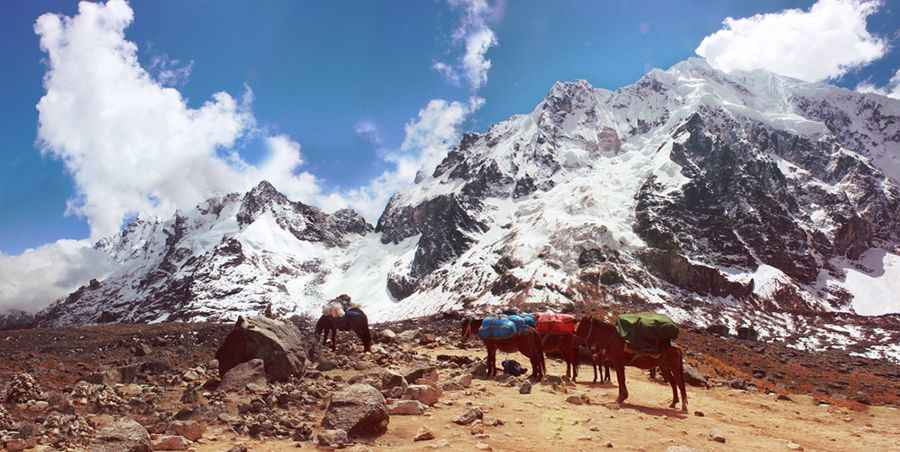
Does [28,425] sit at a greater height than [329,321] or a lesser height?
lesser

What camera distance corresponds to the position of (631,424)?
1353cm

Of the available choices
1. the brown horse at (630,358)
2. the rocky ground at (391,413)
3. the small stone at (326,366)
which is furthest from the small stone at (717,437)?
the small stone at (326,366)

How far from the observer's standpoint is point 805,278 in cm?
18775

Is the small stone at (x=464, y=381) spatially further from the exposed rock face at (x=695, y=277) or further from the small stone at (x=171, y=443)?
the exposed rock face at (x=695, y=277)

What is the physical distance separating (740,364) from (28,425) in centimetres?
4136

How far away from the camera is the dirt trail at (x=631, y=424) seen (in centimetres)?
1128

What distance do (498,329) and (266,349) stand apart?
8536 mm

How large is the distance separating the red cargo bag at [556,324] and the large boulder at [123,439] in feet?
56.9

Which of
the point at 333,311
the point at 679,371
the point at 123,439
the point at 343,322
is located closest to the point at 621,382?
the point at 679,371

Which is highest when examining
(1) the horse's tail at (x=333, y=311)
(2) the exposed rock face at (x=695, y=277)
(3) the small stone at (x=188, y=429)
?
(2) the exposed rock face at (x=695, y=277)

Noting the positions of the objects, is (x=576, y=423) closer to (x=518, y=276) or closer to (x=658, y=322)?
(x=658, y=322)

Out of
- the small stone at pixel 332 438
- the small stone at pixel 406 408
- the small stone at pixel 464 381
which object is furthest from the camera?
the small stone at pixel 464 381

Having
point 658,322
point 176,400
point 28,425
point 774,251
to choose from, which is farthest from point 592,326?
point 774,251

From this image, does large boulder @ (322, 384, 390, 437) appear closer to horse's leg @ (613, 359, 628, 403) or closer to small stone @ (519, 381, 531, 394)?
small stone @ (519, 381, 531, 394)
